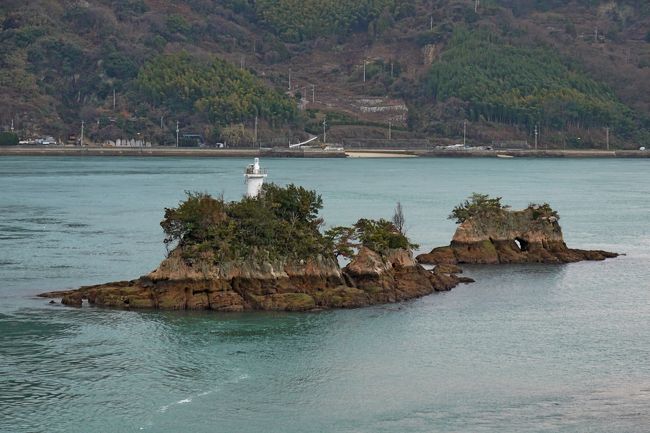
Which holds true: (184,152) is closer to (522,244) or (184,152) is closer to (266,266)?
(522,244)

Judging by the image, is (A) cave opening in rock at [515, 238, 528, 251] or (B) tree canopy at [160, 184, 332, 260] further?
(A) cave opening in rock at [515, 238, 528, 251]

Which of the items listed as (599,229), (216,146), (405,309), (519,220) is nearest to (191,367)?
(405,309)

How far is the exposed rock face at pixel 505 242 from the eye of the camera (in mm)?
54875

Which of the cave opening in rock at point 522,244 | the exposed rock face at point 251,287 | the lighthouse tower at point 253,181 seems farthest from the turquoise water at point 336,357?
the lighthouse tower at point 253,181

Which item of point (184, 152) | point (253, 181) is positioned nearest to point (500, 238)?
point (253, 181)

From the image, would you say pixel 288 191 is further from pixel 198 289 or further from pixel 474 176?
pixel 474 176

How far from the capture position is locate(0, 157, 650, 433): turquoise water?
32.4 m

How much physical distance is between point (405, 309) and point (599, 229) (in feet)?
101

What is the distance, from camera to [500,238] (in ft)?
183

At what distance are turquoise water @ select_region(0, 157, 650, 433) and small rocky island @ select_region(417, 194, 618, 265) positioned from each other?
44.7 inches

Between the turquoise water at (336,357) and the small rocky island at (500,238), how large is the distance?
3.73 feet

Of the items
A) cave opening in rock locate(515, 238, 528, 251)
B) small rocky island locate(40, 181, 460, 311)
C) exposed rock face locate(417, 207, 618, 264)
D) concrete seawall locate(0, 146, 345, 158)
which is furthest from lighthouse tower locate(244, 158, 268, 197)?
concrete seawall locate(0, 146, 345, 158)

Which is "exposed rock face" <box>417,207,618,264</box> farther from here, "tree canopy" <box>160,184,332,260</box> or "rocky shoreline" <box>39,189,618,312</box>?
"tree canopy" <box>160,184,332,260</box>

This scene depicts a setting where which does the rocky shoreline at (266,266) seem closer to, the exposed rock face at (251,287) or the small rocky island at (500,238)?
the exposed rock face at (251,287)
